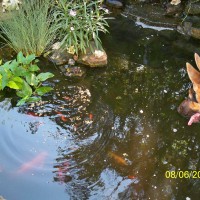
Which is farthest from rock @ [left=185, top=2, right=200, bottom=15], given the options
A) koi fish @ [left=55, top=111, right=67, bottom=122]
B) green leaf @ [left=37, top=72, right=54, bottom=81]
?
koi fish @ [left=55, top=111, right=67, bottom=122]

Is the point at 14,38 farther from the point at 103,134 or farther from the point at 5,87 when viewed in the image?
the point at 103,134

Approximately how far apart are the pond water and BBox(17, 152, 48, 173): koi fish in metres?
0.01

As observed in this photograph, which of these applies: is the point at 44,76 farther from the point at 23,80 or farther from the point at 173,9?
the point at 173,9

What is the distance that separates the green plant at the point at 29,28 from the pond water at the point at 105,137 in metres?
0.36

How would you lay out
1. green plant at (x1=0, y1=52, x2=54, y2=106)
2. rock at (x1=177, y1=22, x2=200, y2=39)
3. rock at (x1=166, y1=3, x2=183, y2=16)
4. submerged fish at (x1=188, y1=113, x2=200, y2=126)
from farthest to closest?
rock at (x1=166, y1=3, x2=183, y2=16) < rock at (x1=177, y1=22, x2=200, y2=39) < green plant at (x1=0, y1=52, x2=54, y2=106) < submerged fish at (x1=188, y1=113, x2=200, y2=126)

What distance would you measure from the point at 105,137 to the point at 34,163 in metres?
0.95

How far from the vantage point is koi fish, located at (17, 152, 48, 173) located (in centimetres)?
382

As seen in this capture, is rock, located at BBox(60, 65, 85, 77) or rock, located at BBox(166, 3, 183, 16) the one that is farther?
rock, located at BBox(166, 3, 183, 16)

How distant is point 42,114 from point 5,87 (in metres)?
0.77

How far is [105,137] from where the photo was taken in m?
4.31

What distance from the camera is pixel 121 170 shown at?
13.0 feet

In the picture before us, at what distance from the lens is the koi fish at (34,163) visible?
3820 millimetres

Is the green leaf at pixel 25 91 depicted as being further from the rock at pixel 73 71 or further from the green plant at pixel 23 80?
the rock at pixel 73 71
